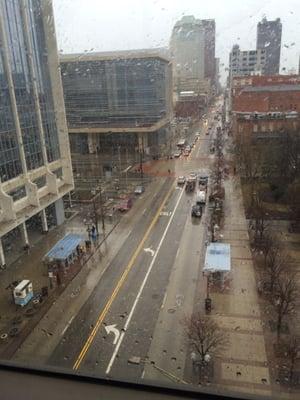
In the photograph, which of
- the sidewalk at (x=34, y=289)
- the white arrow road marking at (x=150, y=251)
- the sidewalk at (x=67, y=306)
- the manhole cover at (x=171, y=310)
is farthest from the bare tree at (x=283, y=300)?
the sidewalk at (x=34, y=289)

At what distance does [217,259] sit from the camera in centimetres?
613

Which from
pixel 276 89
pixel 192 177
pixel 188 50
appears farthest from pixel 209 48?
pixel 192 177

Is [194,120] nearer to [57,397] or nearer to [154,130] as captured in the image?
[154,130]

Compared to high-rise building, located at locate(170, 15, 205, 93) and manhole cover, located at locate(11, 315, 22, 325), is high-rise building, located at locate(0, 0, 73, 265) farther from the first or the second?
high-rise building, located at locate(170, 15, 205, 93)

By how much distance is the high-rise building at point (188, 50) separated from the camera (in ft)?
55.2

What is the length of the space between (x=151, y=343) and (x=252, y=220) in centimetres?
456

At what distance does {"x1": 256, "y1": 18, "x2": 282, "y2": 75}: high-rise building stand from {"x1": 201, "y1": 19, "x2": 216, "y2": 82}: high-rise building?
2658 mm

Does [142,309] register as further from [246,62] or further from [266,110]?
[246,62]

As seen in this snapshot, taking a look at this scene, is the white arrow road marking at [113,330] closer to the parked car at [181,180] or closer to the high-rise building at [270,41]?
the parked car at [181,180]

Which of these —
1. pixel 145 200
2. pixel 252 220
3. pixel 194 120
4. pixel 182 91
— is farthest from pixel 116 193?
pixel 182 91

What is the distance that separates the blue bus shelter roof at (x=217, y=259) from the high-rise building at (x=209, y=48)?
1246 cm

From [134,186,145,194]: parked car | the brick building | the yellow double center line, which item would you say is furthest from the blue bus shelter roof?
the brick building

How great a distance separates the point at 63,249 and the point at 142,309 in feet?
7.21

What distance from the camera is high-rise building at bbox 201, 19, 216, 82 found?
18.7 m
